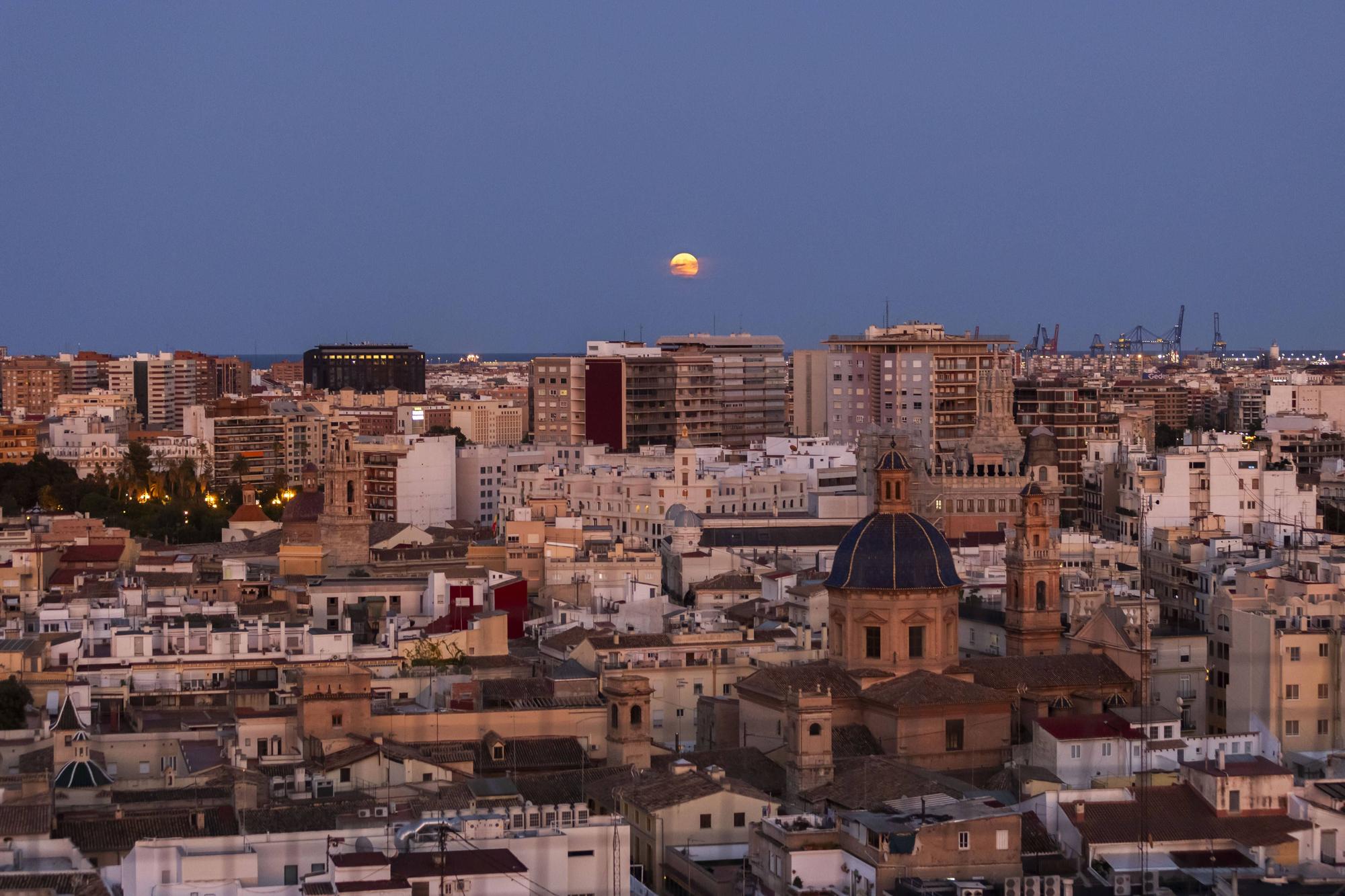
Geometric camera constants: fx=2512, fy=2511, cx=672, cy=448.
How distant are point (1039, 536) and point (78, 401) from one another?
68.8 m

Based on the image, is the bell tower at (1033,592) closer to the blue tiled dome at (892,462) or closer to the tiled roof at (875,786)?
the blue tiled dome at (892,462)

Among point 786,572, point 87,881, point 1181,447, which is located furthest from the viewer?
point 1181,447

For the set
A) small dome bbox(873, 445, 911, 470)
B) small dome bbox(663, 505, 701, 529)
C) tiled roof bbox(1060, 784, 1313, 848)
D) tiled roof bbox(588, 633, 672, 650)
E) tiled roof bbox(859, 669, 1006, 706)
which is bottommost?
tiled roof bbox(1060, 784, 1313, 848)

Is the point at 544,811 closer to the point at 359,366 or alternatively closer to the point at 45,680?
the point at 45,680

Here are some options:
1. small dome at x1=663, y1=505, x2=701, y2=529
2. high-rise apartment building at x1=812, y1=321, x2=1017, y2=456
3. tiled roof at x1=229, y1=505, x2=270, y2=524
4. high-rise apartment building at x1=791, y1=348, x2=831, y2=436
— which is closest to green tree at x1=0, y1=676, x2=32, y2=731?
small dome at x1=663, y1=505, x2=701, y2=529

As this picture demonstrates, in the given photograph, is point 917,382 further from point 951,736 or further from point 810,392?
point 951,736

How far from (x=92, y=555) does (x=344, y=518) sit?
462 centimetres

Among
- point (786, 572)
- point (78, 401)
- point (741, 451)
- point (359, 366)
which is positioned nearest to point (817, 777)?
point (786, 572)

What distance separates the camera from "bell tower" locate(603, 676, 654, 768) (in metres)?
27.2

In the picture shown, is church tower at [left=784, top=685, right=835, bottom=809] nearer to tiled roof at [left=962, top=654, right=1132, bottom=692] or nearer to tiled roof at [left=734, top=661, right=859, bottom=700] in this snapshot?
tiled roof at [left=734, top=661, right=859, bottom=700]

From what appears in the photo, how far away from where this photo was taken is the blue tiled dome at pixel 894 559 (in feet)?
96.3

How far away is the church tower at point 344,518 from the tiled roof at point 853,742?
1848 centimetres

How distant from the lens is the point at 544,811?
22.6m

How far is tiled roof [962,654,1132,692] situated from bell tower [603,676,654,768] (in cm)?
447
